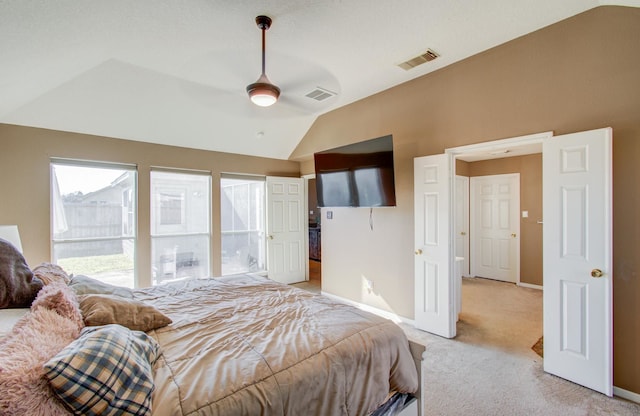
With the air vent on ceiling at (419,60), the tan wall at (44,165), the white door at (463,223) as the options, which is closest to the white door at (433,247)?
the air vent on ceiling at (419,60)

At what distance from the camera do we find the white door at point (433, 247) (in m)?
3.13

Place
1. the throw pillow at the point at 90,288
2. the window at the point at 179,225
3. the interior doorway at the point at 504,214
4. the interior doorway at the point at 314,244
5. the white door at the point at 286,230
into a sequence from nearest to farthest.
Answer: the throw pillow at the point at 90,288, the window at the point at 179,225, the interior doorway at the point at 504,214, the white door at the point at 286,230, the interior doorway at the point at 314,244

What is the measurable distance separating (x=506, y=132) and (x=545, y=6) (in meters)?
0.99

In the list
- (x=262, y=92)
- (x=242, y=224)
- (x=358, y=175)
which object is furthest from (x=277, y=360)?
(x=242, y=224)

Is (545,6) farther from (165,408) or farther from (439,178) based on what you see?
(165,408)

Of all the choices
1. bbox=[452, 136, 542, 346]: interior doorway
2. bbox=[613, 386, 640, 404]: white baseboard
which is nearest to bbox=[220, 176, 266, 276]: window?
bbox=[452, 136, 542, 346]: interior doorway

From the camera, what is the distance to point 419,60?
302 cm

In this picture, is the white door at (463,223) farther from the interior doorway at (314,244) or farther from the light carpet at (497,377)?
the interior doorway at (314,244)

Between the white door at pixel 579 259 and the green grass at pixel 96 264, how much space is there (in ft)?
16.0

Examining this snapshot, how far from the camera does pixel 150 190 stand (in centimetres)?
415

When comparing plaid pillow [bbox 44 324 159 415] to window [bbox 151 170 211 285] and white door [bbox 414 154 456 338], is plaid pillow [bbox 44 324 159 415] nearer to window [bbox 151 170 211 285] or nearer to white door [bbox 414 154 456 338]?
white door [bbox 414 154 456 338]

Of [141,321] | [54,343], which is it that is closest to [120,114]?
[141,321]

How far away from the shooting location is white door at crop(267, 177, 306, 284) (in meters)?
5.29

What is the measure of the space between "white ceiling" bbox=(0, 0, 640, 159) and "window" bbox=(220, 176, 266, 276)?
4.43ft
